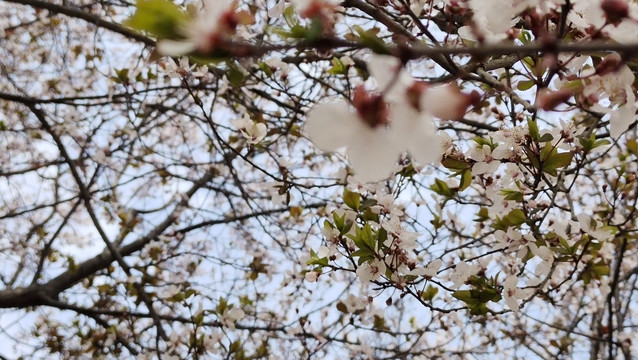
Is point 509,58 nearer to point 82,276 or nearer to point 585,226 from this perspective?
point 585,226

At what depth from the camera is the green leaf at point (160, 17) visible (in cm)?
52

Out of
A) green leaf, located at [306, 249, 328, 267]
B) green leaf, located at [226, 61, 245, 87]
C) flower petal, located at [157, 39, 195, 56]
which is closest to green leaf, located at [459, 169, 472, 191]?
green leaf, located at [306, 249, 328, 267]

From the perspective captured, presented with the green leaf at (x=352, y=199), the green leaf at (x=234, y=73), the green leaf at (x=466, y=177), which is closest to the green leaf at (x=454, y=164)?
the green leaf at (x=466, y=177)

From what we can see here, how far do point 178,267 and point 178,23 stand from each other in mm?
4486

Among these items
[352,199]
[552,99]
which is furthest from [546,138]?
[552,99]

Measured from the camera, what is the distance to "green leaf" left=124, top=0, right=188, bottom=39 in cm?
52

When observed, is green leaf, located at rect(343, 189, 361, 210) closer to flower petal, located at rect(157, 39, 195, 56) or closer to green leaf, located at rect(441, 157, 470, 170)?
green leaf, located at rect(441, 157, 470, 170)

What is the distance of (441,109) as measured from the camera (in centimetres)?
52

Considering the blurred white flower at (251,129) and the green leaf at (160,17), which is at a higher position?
the blurred white flower at (251,129)

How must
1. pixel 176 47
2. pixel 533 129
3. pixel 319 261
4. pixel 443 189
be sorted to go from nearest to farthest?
pixel 176 47 → pixel 533 129 → pixel 319 261 → pixel 443 189

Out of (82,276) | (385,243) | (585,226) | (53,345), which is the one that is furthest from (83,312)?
(585,226)

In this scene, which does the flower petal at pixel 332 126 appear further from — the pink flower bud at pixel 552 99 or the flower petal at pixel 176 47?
the pink flower bud at pixel 552 99

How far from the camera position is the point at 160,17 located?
1.72 feet

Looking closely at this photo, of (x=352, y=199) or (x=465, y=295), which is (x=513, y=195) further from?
(x=352, y=199)
